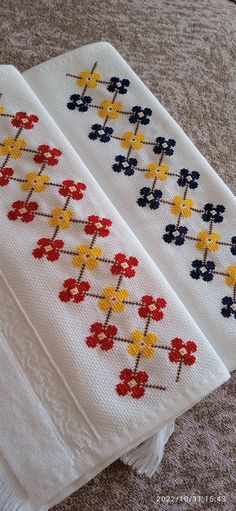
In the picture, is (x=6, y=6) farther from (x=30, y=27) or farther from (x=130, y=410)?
(x=130, y=410)

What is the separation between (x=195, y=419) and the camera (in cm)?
99

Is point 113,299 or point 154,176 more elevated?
point 154,176

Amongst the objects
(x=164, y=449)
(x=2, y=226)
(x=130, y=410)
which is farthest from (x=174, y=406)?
(x=2, y=226)

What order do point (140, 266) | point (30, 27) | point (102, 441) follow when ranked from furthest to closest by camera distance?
1. point (30, 27)
2. point (140, 266)
3. point (102, 441)

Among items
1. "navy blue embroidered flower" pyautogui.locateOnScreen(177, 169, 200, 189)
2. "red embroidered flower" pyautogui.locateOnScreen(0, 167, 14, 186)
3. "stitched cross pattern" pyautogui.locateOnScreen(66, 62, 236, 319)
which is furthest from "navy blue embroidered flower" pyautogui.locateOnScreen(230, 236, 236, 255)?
"red embroidered flower" pyautogui.locateOnScreen(0, 167, 14, 186)

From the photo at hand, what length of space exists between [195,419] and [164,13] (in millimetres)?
1086

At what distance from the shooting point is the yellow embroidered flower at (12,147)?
101 cm

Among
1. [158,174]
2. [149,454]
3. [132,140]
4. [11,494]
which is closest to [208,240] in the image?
[158,174]

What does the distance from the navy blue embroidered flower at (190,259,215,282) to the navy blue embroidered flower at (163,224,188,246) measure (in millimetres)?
51

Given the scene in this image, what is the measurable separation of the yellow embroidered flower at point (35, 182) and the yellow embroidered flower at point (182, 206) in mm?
254

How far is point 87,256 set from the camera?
91cm

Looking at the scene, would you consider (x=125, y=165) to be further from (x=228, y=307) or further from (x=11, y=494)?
(x=11, y=494)

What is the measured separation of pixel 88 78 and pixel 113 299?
1.77 ft

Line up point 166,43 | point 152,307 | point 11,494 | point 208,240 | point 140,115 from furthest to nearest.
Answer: point 166,43
point 140,115
point 208,240
point 152,307
point 11,494
